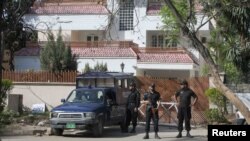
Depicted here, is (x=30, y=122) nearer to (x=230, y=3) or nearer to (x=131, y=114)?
(x=131, y=114)

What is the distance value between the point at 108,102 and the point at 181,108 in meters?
2.84

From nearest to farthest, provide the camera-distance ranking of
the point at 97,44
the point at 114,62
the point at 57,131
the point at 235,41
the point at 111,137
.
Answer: the point at 111,137, the point at 57,131, the point at 235,41, the point at 114,62, the point at 97,44

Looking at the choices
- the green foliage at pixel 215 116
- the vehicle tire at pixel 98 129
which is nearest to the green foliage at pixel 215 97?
the green foliage at pixel 215 116

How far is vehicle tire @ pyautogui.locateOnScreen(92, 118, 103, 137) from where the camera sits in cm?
1881

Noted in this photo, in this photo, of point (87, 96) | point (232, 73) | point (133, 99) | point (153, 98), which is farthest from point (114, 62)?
point (153, 98)

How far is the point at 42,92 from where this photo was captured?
2880 cm

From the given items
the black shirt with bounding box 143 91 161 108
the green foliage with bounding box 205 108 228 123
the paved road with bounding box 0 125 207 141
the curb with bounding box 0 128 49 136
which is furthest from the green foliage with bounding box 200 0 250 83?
the curb with bounding box 0 128 49 136

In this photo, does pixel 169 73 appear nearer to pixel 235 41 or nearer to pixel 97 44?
pixel 97 44

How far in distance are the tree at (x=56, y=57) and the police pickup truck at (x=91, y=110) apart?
12.0m

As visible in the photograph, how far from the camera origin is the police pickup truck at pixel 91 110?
61.0ft

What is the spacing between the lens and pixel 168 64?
4056cm

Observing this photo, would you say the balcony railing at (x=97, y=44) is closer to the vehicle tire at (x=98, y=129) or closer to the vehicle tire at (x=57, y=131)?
the vehicle tire at (x=57, y=131)

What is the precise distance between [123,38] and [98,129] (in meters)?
27.1

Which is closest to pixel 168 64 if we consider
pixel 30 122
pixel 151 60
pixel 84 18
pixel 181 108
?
pixel 151 60
